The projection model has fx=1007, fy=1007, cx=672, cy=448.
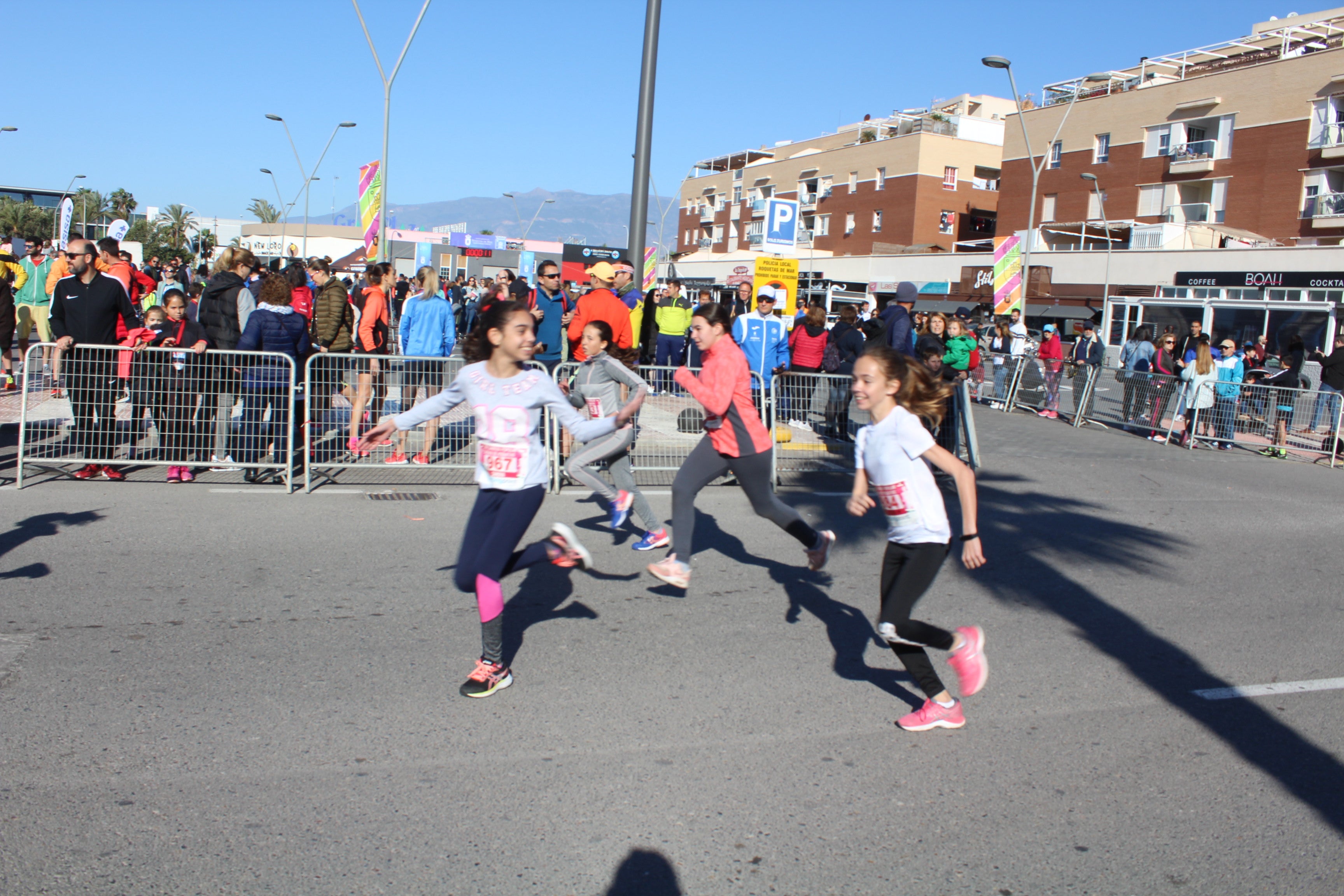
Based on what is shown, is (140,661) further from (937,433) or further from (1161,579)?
(937,433)

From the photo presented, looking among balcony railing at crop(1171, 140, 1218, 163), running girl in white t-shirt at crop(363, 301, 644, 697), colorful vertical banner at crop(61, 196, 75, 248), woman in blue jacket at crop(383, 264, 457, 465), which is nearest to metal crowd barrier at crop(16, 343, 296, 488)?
woman in blue jacket at crop(383, 264, 457, 465)

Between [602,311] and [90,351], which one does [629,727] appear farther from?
[90,351]

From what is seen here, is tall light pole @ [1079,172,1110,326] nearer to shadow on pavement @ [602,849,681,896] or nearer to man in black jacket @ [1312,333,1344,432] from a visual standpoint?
man in black jacket @ [1312,333,1344,432]

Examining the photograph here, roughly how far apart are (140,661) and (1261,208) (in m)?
46.7

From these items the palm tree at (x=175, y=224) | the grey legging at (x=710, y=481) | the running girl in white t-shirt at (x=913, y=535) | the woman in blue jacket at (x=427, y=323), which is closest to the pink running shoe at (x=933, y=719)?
the running girl in white t-shirt at (x=913, y=535)

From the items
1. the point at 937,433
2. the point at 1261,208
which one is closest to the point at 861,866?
the point at 937,433

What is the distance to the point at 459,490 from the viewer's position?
9.17 m

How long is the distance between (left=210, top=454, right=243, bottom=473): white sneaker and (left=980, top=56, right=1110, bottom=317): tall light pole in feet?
82.7

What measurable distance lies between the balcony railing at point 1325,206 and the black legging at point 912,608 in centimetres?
4218

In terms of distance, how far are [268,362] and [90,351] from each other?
4.71ft


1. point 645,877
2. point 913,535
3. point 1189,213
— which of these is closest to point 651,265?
point 913,535

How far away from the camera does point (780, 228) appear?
15.5m

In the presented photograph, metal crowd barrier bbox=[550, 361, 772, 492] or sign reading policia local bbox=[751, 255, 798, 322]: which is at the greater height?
sign reading policia local bbox=[751, 255, 798, 322]

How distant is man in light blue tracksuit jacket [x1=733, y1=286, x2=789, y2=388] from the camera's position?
1184 cm
